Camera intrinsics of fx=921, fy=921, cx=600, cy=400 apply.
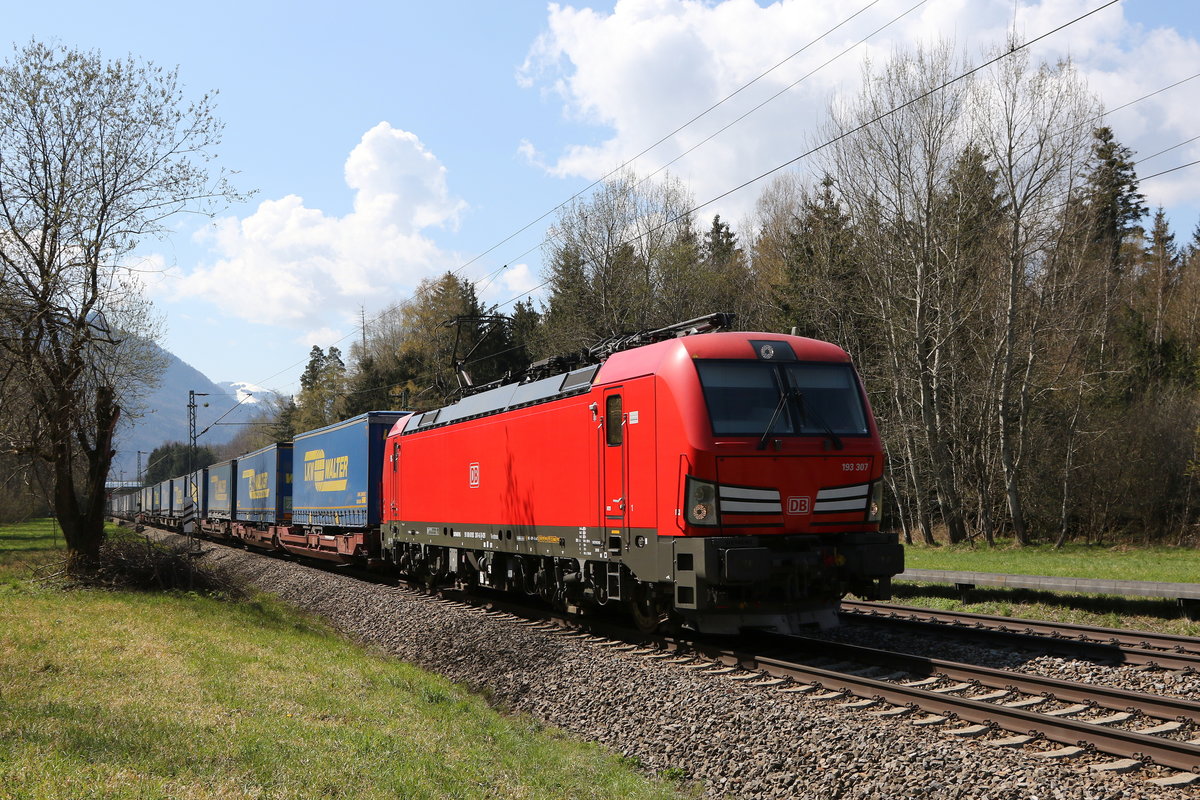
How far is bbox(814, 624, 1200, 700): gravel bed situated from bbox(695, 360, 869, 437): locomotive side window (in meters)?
2.63

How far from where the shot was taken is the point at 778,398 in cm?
1032

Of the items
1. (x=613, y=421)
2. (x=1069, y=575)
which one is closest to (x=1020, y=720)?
(x=613, y=421)

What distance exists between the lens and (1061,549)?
2647 cm

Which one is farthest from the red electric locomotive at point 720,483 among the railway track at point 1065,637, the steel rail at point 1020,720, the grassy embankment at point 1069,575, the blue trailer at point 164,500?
the blue trailer at point 164,500

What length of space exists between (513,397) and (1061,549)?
63.7 feet

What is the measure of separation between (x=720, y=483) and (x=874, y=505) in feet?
7.04

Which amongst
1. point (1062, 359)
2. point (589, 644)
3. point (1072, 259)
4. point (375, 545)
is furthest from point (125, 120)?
point (1062, 359)

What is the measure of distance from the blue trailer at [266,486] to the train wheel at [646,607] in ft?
67.9

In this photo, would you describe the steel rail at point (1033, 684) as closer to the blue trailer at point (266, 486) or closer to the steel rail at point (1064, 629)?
the steel rail at point (1064, 629)

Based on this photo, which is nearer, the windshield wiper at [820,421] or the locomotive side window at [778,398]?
the locomotive side window at [778,398]

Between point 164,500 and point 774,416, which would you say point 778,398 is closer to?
point 774,416

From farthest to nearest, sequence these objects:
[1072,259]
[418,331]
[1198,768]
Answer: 1. [418,331]
2. [1072,259]
3. [1198,768]

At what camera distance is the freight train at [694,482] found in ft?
32.0

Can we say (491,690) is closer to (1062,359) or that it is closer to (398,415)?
(398,415)
